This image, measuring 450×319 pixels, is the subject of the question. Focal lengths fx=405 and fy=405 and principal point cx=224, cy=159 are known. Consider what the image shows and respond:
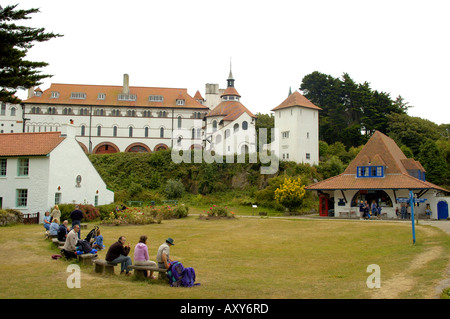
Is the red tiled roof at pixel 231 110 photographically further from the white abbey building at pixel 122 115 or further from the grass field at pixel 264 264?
the grass field at pixel 264 264

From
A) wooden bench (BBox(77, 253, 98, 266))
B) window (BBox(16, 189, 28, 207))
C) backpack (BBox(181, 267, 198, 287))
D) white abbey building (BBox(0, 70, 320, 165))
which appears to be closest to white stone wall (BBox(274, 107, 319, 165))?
white abbey building (BBox(0, 70, 320, 165))

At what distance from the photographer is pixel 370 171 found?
121ft

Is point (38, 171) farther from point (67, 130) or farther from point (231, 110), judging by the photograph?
point (231, 110)

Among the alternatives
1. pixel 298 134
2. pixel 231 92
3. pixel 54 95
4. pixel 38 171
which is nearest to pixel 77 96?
pixel 54 95

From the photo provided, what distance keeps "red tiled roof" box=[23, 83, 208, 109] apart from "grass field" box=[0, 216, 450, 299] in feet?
157

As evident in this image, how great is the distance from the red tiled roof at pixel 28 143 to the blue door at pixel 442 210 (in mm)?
31697

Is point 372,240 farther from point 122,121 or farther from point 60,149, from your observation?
point 122,121

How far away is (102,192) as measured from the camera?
37375 mm

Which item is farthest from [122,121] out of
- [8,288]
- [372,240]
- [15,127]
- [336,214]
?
[8,288]

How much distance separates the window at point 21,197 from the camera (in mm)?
30555

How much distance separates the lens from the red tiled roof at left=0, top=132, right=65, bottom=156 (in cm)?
3072

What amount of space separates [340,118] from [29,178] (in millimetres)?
50398

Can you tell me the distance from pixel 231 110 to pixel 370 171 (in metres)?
25.9

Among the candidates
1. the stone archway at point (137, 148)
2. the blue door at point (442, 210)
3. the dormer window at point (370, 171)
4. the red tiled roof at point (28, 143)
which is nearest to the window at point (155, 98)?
the stone archway at point (137, 148)
